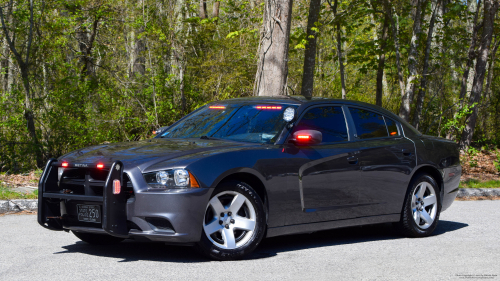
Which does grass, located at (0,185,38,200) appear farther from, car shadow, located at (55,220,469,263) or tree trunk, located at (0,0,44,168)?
tree trunk, located at (0,0,44,168)

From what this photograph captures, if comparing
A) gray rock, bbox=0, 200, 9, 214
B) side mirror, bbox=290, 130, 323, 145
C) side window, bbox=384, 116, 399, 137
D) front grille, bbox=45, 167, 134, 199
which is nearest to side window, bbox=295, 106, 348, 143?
side mirror, bbox=290, 130, 323, 145

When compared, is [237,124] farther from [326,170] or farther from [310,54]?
[310,54]

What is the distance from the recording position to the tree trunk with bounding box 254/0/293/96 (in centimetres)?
1066

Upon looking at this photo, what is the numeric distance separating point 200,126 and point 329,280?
8.00ft

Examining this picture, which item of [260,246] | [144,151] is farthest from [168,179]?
[260,246]

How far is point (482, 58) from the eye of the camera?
17.2 meters

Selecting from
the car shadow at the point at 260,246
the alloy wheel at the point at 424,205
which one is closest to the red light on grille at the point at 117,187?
the car shadow at the point at 260,246

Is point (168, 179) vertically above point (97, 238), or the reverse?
point (168, 179)

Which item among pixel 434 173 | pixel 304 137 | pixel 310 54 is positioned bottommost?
pixel 434 173

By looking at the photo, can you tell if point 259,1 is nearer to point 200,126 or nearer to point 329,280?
point 200,126

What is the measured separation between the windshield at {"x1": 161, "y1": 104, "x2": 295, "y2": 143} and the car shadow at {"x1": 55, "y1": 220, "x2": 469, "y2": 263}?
1.19 meters

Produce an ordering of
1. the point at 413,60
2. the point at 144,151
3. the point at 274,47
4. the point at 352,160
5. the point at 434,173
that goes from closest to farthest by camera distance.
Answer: the point at 144,151, the point at 352,160, the point at 434,173, the point at 274,47, the point at 413,60

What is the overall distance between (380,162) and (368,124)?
53 centimetres

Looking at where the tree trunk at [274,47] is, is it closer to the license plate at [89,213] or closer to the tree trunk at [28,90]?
the tree trunk at [28,90]
